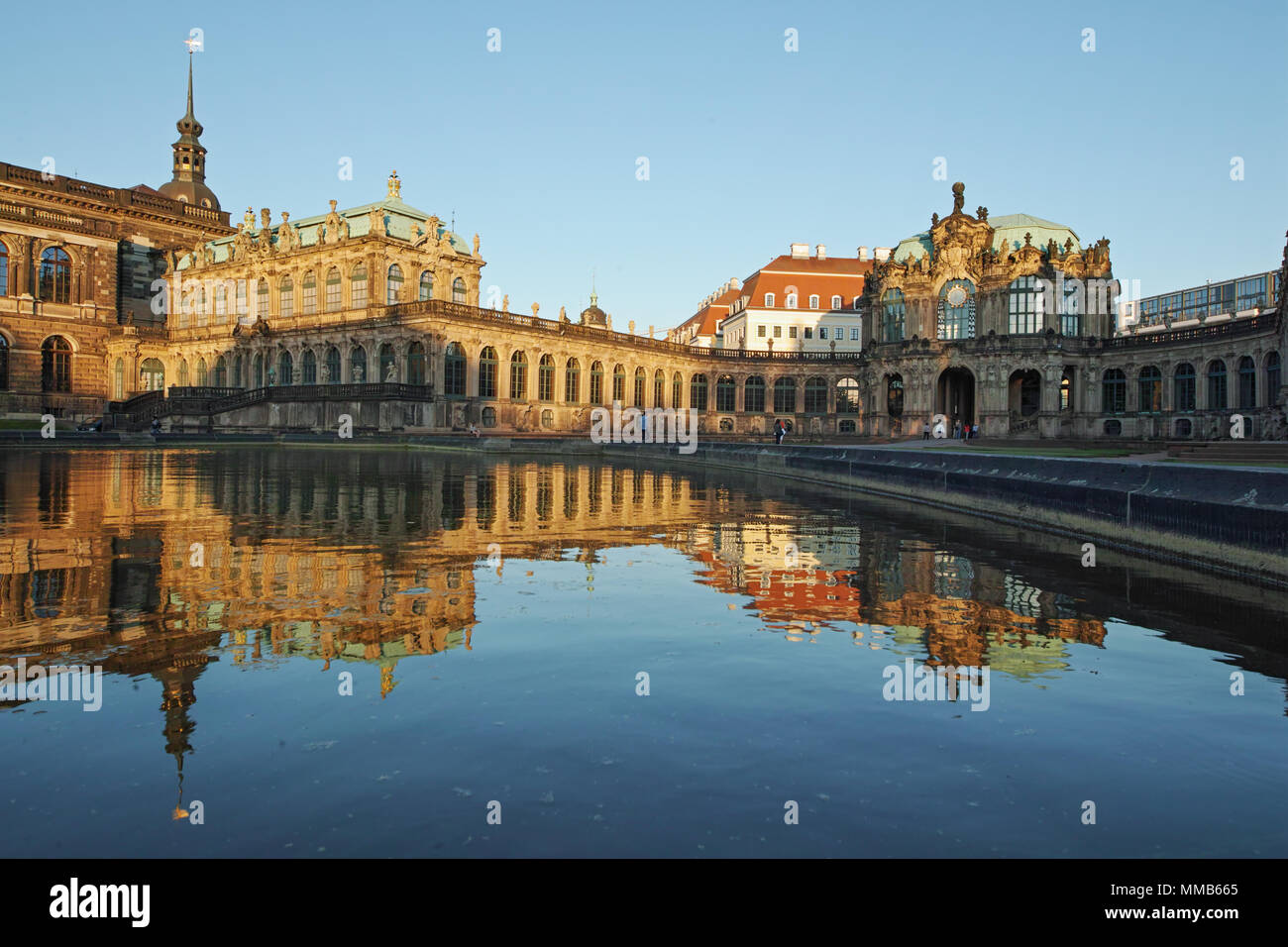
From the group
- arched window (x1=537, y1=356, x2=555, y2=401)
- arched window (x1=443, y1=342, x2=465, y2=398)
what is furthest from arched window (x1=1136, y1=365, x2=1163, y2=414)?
arched window (x1=443, y1=342, x2=465, y2=398)

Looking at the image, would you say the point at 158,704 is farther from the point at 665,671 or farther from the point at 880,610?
the point at 880,610

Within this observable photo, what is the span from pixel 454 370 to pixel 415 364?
2.99 meters

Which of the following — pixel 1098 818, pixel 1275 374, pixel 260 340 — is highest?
pixel 260 340

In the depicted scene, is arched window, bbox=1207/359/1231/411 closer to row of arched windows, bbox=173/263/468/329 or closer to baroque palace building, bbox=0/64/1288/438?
baroque palace building, bbox=0/64/1288/438

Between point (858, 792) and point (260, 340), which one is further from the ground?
point (260, 340)

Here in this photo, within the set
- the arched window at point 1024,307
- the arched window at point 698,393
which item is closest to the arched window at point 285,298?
the arched window at point 698,393

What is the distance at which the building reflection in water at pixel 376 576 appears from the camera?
261 inches

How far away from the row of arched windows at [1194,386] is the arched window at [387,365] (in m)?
53.2

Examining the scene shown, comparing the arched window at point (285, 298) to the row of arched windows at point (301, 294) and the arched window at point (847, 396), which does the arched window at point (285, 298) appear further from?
the arched window at point (847, 396)

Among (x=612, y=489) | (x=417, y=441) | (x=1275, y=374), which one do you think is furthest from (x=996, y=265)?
(x=612, y=489)

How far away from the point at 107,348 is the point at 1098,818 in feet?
291

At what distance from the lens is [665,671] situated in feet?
20.0

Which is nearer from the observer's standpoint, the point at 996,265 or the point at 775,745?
the point at 775,745

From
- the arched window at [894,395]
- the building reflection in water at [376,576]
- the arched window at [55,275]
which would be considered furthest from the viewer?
the arched window at [894,395]
